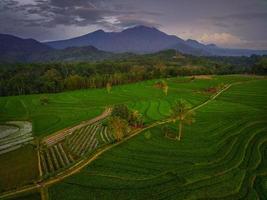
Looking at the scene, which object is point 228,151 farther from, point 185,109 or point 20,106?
point 20,106

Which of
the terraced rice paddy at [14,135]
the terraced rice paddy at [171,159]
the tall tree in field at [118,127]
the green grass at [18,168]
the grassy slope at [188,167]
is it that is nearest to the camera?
the grassy slope at [188,167]

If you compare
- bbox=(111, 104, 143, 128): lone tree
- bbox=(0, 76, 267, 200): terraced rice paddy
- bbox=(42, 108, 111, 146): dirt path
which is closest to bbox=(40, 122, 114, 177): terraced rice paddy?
bbox=(0, 76, 267, 200): terraced rice paddy

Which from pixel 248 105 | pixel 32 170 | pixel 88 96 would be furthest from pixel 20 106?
pixel 248 105

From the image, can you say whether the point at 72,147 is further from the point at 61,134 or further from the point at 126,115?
the point at 126,115

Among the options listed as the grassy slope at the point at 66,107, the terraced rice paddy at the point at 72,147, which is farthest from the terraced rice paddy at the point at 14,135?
the terraced rice paddy at the point at 72,147

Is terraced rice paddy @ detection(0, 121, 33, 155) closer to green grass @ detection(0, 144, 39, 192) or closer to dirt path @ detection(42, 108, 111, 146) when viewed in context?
green grass @ detection(0, 144, 39, 192)

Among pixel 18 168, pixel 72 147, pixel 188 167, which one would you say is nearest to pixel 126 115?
pixel 72 147

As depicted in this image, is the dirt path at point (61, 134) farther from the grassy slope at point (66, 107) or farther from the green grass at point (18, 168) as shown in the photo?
the green grass at point (18, 168)
